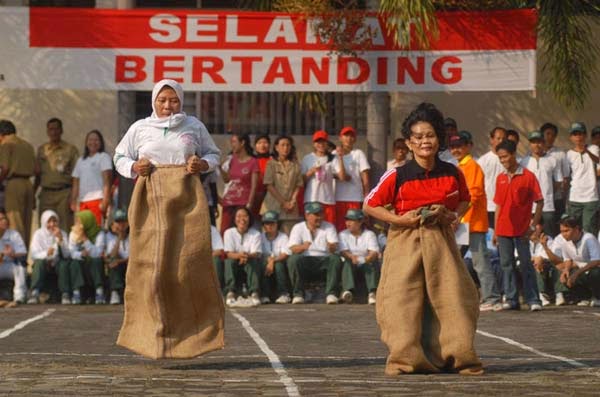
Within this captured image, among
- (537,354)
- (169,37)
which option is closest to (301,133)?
(169,37)

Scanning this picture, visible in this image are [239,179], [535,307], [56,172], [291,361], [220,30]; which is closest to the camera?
[291,361]

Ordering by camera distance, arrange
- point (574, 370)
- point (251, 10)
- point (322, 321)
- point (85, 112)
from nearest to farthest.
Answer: point (574, 370) < point (322, 321) < point (251, 10) < point (85, 112)

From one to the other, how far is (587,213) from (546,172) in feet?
2.50

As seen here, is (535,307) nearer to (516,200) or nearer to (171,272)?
(516,200)

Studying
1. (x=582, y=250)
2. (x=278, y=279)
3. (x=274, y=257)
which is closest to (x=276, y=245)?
(x=274, y=257)

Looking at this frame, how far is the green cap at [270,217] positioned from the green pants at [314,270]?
0.65 m

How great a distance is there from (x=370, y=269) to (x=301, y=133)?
4808mm

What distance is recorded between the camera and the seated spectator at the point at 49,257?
21.5 metres

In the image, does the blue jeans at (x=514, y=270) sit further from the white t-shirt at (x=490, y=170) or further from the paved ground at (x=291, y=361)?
the white t-shirt at (x=490, y=170)

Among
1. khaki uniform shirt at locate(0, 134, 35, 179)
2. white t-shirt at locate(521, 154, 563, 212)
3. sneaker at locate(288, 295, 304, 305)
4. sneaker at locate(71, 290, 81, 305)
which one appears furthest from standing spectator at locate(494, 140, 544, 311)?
khaki uniform shirt at locate(0, 134, 35, 179)

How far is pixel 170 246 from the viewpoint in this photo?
12602mm

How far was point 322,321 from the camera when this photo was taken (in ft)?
59.0

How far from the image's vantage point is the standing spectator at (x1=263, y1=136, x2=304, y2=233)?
73.3 ft

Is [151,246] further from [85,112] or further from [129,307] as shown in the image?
[85,112]
